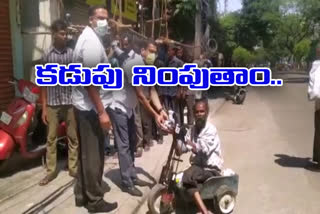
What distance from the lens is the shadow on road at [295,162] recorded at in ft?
20.0

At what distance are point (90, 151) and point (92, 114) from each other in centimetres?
35

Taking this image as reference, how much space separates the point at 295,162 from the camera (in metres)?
6.41

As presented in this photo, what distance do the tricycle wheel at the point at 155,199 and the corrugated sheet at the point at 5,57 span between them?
3.46m

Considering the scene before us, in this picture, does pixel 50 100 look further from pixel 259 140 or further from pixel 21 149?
pixel 259 140

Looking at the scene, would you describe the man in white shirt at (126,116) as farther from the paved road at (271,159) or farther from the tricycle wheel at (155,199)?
the tricycle wheel at (155,199)

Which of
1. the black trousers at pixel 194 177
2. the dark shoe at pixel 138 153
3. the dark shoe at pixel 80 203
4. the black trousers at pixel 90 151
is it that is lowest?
the dark shoe at pixel 80 203

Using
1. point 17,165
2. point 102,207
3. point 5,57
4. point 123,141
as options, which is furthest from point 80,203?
point 5,57

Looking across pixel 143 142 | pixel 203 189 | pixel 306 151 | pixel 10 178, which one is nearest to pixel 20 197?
pixel 10 178

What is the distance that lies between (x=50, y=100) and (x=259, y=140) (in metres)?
4.70

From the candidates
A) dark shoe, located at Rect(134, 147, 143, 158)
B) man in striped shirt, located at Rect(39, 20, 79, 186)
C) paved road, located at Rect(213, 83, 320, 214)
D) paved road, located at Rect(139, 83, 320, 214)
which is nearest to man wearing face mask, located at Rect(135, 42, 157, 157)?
dark shoe, located at Rect(134, 147, 143, 158)

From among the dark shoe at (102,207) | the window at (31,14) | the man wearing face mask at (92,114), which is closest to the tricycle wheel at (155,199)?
the dark shoe at (102,207)

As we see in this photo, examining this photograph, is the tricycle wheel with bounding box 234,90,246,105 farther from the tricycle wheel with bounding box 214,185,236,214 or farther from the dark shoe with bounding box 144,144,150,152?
the tricycle wheel with bounding box 214,185,236,214

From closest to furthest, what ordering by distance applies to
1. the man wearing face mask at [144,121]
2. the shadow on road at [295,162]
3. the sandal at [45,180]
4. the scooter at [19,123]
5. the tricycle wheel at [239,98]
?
the sandal at [45,180], the scooter at [19,123], the shadow on road at [295,162], the man wearing face mask at [144,121], the tricycle wheel at [239,98]

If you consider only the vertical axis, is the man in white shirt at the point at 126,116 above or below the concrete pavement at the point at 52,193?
above
